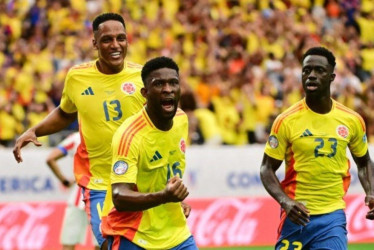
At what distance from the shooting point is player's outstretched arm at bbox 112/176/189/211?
6891mm

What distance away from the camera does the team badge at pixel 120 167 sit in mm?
7375

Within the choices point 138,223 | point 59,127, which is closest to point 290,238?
point 138,223

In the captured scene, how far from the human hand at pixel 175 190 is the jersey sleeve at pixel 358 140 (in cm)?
252

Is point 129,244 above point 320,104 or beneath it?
beneath

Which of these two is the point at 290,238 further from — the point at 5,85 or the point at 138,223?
the point at 5,85

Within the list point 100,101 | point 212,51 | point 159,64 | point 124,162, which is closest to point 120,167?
point 124,162

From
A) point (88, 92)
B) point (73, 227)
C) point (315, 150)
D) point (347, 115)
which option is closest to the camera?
point (315, 150)

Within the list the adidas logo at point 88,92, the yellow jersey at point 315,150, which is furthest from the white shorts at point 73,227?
the yellow jersey at point 315,150

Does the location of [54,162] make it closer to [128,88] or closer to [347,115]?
[128,88]

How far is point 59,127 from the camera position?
9586 mm

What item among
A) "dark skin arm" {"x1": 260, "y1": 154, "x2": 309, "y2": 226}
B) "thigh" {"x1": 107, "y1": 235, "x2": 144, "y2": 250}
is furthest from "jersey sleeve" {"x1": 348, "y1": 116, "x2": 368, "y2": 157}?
"thigh" {"x1": 107, "y1": 235, "x2": 144, "y2": 250}

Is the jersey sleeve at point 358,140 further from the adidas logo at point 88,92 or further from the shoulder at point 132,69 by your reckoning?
the adidas logo at point 88,92

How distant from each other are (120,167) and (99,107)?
5.97ft

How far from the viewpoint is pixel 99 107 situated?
359 inches
